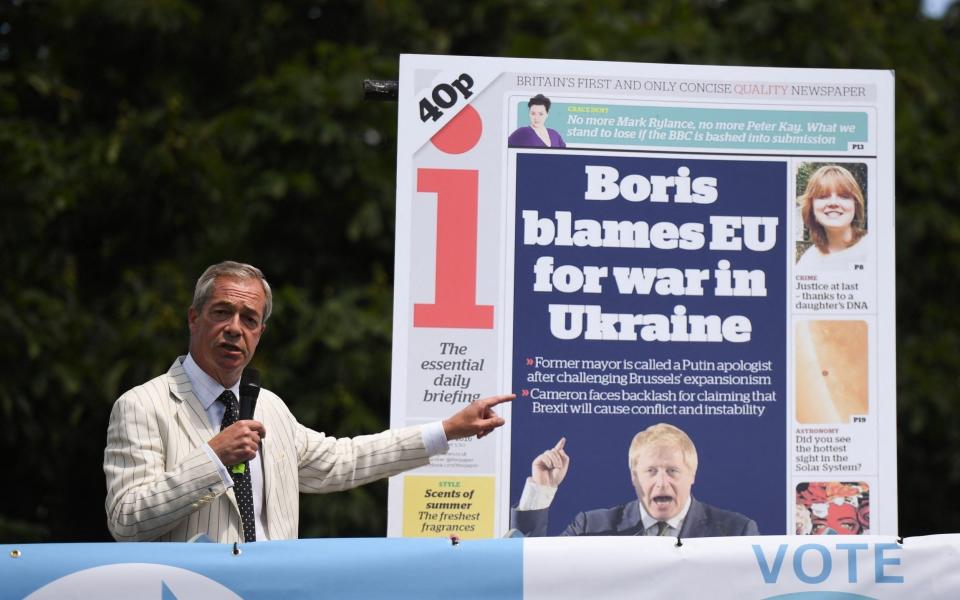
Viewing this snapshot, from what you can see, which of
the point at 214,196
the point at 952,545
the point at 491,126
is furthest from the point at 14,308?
the point at 952,545

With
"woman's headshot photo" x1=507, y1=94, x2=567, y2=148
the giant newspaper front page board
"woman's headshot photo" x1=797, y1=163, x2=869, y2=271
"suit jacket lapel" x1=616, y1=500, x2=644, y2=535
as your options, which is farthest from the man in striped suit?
"woman's headshot photo" x1=797, y1=163, x2=869, y2=271

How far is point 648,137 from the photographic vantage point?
491 cm

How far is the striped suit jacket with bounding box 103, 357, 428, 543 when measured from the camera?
12.3 feet

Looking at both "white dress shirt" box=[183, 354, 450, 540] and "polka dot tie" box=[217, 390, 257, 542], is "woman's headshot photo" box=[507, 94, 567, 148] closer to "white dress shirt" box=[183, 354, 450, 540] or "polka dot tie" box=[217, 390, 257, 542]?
"white dress shirt" box=[183, 354, 450, 540]

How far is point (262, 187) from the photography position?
9.58 meters

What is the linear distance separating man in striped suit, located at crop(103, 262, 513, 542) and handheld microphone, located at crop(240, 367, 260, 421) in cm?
4

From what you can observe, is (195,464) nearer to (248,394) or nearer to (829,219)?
(248,394)

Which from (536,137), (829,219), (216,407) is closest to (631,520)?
(829,219)

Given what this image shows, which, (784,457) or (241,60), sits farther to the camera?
(241,60)

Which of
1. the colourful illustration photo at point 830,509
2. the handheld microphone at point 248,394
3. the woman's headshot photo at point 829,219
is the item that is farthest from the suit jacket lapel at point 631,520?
the handheld microphone at point 248,394

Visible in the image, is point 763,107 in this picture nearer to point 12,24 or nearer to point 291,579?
point 291,579

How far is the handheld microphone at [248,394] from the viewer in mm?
4098

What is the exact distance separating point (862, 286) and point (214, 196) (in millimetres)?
5786

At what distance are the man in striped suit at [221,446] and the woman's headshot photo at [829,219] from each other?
129 centimetres
